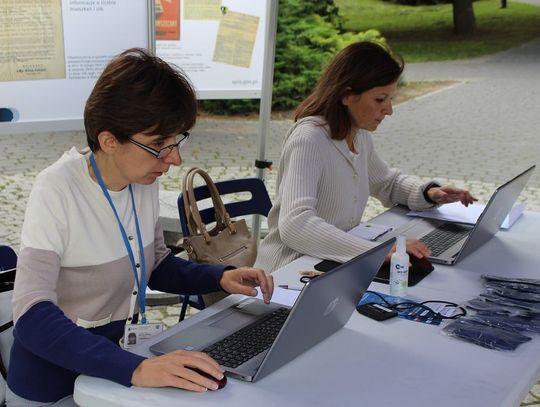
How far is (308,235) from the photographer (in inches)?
104

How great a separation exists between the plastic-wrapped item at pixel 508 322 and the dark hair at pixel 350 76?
104cm

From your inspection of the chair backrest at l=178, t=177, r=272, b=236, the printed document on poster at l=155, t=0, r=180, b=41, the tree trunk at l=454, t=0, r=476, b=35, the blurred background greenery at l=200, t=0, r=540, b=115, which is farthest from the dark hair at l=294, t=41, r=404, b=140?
the tree trunk at l=454, t=0, r=476, b=35

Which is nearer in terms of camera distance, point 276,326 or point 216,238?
point 276,326

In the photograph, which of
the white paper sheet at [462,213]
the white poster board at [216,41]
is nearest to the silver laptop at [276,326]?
the white paper sheet at [462,213]

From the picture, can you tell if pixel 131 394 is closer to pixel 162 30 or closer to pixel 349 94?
pixel 349 94

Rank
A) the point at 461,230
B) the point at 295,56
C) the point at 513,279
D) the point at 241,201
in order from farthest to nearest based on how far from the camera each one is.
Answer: the point at 295,56, the point at 241,201, the point at 461,230, the point at 513,279

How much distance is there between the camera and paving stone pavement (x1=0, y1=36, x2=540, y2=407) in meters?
7.73

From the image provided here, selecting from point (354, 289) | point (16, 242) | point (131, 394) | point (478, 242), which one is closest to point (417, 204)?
point (478, 242)

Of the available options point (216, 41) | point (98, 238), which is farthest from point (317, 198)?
point (216, 41)

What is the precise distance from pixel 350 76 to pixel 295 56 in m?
8.03

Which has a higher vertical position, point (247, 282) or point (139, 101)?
point (139, 101)

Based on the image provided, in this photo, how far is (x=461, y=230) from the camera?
3006 mm

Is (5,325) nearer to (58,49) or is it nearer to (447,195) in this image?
(58,49)

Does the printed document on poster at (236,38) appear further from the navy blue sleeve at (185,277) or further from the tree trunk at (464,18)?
the tree trunk at (464,18)
